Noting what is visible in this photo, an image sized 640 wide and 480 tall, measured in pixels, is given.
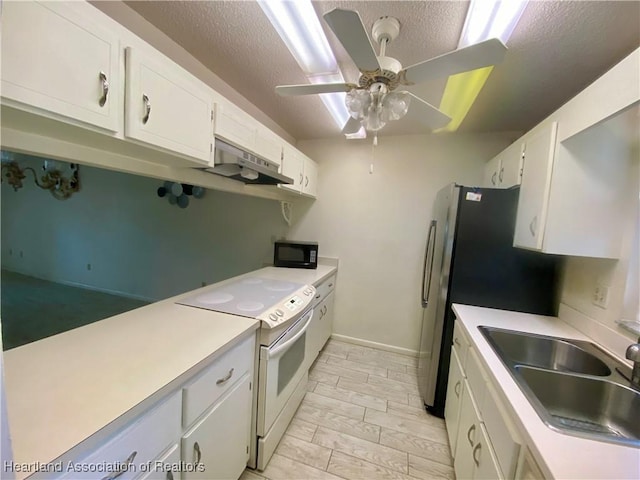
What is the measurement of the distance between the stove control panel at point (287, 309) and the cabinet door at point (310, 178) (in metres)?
1.21

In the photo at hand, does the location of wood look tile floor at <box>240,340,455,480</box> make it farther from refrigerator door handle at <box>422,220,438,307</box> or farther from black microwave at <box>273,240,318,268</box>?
black microwave at <box>273,240,318,268</box>

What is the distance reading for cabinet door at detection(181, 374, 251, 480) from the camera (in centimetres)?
102

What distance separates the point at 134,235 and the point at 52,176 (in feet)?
5.52

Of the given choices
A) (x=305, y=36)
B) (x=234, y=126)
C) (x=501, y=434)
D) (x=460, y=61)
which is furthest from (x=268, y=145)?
(x=501, y=434)

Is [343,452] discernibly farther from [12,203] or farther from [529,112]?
[12,203]

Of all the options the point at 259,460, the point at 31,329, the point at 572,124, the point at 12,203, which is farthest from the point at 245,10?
the point at 12,203

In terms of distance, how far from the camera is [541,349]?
1426 millimetres

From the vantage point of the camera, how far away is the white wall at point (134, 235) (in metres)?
3.44

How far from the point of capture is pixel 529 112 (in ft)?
6.83

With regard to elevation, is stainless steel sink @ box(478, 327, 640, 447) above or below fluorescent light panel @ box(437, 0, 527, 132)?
below

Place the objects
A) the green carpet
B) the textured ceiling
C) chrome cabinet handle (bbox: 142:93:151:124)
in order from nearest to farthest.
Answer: chrome cabinet handle (bbox: 142:93:151:124) < the textured ceiling < the green carpet

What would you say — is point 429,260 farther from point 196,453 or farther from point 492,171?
point 196,453

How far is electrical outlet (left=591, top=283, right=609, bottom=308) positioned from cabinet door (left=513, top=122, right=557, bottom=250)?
399mm

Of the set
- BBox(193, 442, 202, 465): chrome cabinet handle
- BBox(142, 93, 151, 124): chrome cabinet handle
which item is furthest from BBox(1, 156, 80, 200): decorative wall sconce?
BBox(193, 442, 202, 465): chrome cabinet handle
